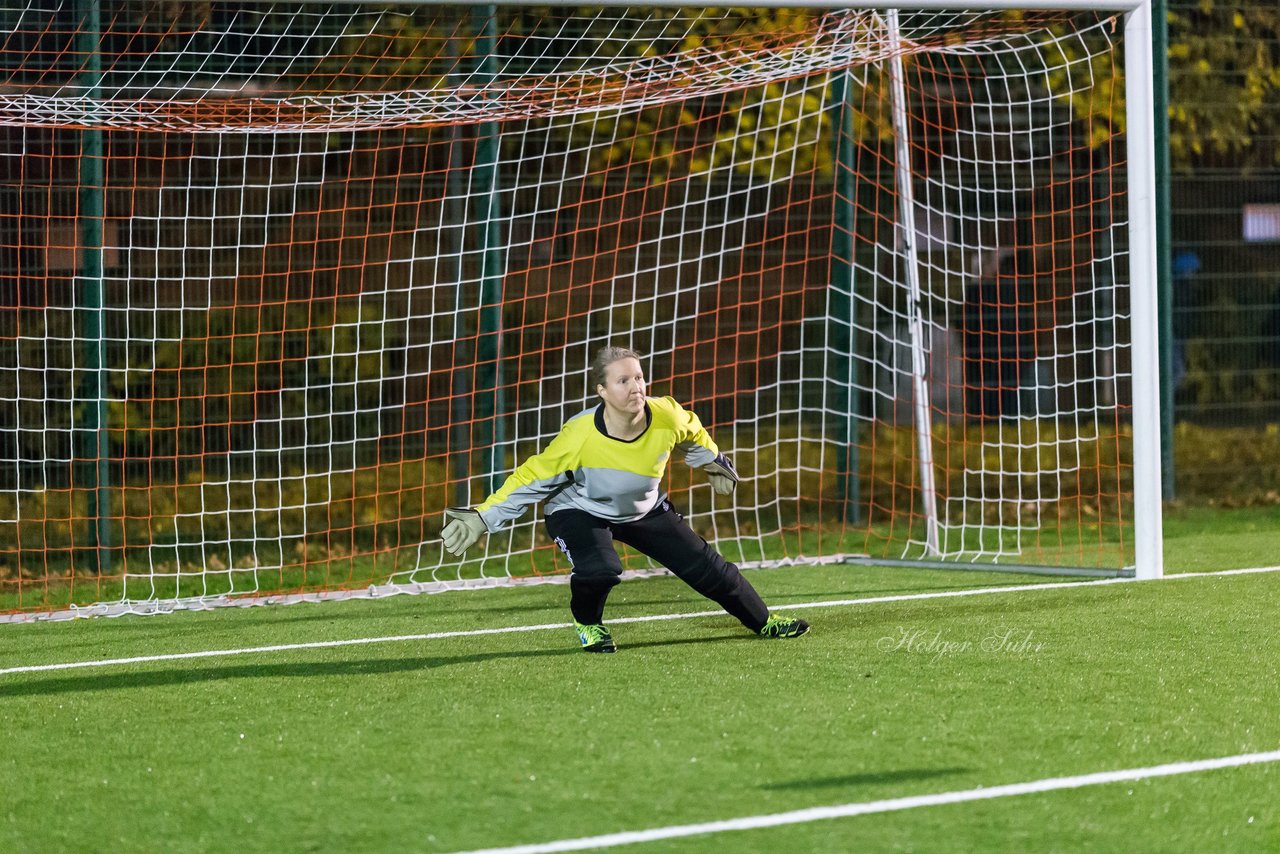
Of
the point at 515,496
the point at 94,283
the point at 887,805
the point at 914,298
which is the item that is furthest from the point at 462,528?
the point at 94,283

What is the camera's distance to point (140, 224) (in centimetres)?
841

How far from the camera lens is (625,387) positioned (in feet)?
17.6

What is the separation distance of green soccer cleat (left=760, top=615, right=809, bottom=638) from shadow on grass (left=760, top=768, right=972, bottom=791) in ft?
6.18

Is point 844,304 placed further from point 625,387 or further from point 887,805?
point 887,805

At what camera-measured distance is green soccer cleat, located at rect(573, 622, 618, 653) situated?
18.3ft

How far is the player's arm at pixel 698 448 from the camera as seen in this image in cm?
558

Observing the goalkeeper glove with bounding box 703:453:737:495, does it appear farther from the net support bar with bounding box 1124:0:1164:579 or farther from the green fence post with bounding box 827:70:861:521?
the green fence post with bounding box 827:70:861:521

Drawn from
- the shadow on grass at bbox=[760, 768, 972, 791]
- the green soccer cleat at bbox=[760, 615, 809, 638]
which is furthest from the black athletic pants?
the shadow on grass at bbox=[760, 768, 972, 791]

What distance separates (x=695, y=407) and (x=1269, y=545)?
3.25 metres

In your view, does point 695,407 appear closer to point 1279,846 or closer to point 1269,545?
point 1269,545

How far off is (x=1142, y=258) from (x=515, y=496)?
3065mm

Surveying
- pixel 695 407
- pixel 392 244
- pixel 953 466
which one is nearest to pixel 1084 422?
pixel 953 466

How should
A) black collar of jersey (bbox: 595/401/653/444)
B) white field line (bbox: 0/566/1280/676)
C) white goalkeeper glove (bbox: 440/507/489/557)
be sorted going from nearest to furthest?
white goalkeeper glove (bbox: 440/507/489/557) → black collar of jersey (bbox: 595/401/653/444) → white field line (bbox: 0/566/1280/676)

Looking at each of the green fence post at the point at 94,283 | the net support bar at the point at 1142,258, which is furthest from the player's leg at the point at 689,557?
the green fence post at the point at 94,283
